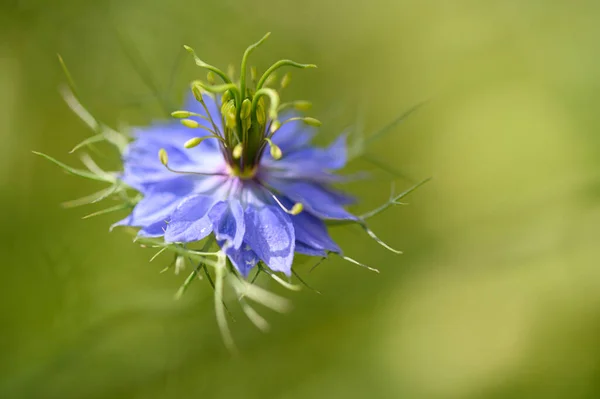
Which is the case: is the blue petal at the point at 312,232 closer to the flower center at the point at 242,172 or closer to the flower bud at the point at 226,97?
the flower center at the point at 242,172

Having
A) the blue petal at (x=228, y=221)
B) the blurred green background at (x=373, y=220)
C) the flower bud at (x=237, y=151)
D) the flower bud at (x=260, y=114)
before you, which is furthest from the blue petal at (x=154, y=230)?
the blurred green background at (x=373, y=220)

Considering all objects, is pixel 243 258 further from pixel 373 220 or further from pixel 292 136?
pixel 373 220

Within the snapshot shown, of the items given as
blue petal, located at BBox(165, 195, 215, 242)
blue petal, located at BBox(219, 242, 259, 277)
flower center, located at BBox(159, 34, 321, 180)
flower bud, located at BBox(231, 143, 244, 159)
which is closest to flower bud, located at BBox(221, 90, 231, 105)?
flower center, located at BBox(159, 34, 321, 180)

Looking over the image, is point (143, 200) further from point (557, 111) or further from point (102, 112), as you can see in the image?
point (557, 111)

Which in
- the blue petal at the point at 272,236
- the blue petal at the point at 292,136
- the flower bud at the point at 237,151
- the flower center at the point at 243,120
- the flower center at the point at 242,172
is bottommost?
the blue petal at the point at 272,236

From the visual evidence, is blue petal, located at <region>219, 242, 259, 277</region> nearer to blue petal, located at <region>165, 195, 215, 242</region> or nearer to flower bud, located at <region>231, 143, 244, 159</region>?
blue petal, located at <region>165, 195, 215, 242</region>

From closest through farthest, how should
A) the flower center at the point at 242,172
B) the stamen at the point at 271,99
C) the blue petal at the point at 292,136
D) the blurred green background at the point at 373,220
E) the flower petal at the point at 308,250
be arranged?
the stamen at the point at 271,99 → the flower petal at the point at 308,250 → the flower center at the point at 242,172 → the blue petal at the point at 292,136 → the blurred green background at the point at 373,220

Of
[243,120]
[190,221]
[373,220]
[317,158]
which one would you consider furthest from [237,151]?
[373,220]
